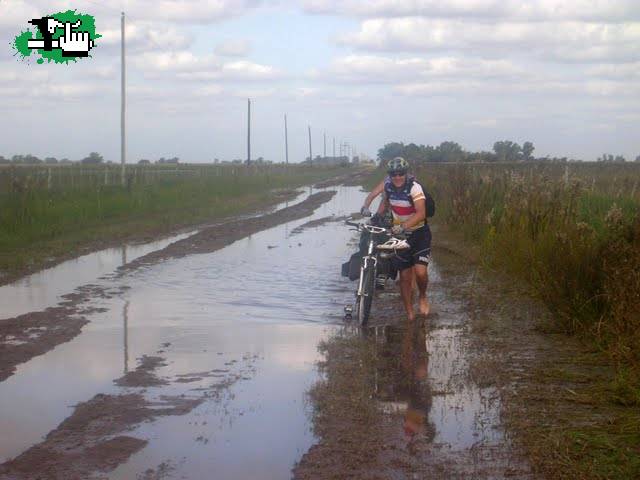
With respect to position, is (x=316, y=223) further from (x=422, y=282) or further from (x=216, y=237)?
(x=422, y=282)

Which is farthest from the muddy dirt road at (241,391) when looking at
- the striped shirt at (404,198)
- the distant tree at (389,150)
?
the distant tree at (389,150)

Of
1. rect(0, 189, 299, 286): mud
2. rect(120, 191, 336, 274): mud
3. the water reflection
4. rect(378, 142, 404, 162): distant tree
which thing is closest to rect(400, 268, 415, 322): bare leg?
the water reflection

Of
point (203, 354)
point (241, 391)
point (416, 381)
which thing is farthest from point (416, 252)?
point (241, 391)

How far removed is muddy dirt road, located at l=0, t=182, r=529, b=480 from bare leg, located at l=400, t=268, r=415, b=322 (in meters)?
0.29

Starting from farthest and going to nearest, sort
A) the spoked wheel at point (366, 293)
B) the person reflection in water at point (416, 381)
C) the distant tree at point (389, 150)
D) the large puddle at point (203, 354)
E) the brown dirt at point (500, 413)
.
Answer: the distant tree at point (389, 150)
the spoked wheel at point (366, 293)
the person reflection in water at point (416, 381)
the large puddle at point (203, 354)
the brown dirt at point (500, 413)

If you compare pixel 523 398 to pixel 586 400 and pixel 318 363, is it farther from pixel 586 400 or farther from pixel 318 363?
pixel 318 363

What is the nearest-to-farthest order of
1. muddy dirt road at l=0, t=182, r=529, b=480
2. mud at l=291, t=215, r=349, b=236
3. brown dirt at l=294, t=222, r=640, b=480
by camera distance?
brown dirt at l=294, t=222, r=640, b=480 → muddy dirt road at l=0, t=182, r=529, b=480 → mud at l=291, t=215, r=349, b=236

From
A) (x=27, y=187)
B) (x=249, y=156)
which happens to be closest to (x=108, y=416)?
(x=27, y=187)

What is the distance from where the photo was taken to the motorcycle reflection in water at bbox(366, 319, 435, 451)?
6875mm

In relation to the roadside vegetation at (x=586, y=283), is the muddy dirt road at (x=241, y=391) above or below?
below

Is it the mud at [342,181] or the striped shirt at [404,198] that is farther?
the mud at [342,181]

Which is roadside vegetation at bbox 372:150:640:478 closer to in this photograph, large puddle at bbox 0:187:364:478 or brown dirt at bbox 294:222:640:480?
brown dirt at bbox 294:222:640:480

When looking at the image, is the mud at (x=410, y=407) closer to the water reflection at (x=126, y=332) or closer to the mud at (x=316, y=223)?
the water reflection at (x=126, y=332)

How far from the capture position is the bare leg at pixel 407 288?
11250 mm
